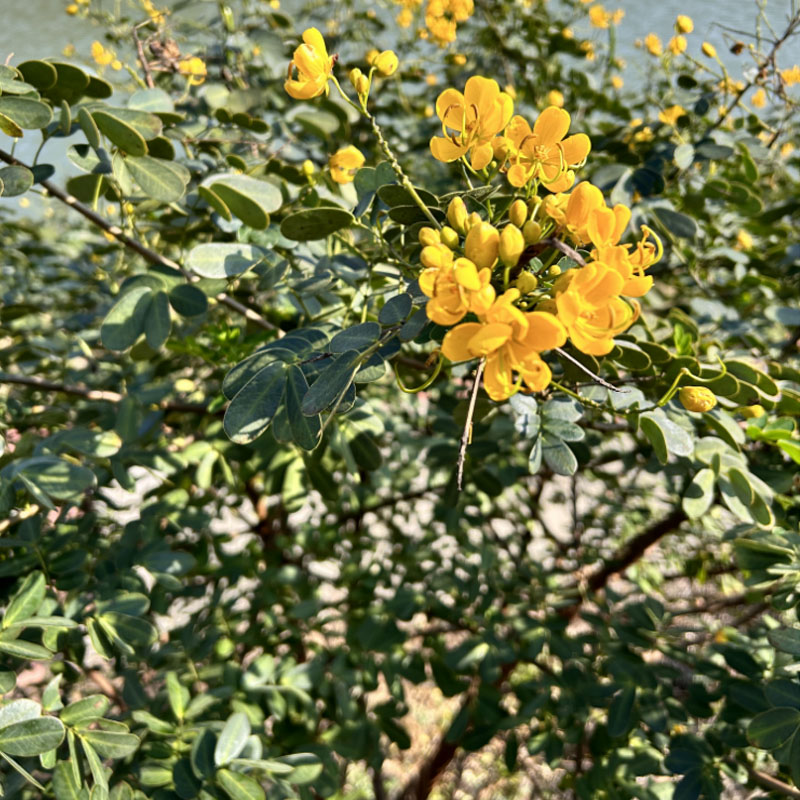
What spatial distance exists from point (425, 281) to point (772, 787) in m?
1.12

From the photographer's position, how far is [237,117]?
1238 millimetres

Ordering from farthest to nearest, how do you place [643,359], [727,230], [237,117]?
[727,230], [237,117], [643,359]

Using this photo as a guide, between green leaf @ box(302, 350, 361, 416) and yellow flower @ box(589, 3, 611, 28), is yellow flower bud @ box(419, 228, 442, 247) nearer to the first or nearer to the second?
green leaf @ box(302, 350, 361, 416)

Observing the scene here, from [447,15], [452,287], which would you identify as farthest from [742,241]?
[452,287]

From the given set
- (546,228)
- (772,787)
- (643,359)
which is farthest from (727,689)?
(546,228)

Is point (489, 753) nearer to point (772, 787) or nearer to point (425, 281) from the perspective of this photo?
point (772, 787)

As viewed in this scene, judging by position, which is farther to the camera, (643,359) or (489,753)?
(489,753)

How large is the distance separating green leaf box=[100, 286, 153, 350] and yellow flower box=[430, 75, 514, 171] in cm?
55

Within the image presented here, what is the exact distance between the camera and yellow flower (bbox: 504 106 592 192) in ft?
2.24

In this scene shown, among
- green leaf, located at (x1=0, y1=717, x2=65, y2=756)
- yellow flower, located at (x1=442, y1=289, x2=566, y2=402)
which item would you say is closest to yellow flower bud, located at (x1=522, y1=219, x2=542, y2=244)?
yellow flower, located at (x1=442, y1=289, x2=566, y2=402)

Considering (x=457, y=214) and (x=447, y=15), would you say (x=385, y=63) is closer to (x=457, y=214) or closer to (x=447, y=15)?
(x=457, y=214)

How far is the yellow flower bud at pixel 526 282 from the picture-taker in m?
0.57

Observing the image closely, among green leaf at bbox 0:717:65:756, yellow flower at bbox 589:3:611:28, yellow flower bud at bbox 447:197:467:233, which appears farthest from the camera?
yellow flower at bbox 589:3:611:28

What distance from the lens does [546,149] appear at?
27.5 inches
